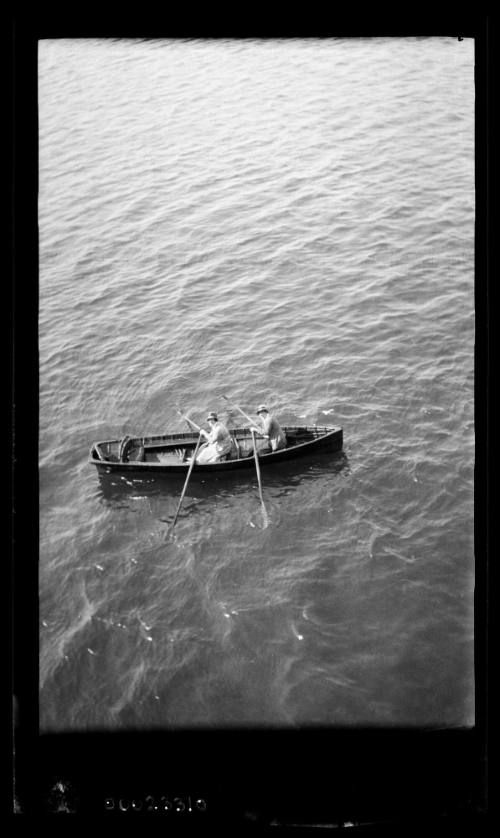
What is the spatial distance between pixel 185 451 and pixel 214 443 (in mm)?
457

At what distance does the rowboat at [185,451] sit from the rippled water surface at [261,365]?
0.17m

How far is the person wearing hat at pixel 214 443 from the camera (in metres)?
7.64

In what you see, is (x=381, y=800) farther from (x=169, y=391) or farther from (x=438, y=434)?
(x=169, y=391)

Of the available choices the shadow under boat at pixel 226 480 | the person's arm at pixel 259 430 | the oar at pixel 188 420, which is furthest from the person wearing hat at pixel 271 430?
the oar at pixel 188 420

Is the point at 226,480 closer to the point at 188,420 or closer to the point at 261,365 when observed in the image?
the point at 188,420

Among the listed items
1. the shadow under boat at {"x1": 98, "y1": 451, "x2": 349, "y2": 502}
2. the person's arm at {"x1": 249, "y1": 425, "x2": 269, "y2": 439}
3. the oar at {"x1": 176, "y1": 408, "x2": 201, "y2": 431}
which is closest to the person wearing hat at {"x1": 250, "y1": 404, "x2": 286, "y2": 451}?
the person's arm at {"x1": 249, "y1": 425, "x2": 269, "y2": 439}

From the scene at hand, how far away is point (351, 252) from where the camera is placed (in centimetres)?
978

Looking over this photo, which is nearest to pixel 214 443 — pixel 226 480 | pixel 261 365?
pixel 226 480

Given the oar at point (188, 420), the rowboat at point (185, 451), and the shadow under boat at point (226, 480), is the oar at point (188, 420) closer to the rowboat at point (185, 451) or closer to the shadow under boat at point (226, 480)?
the rowboat at point (185, 451)

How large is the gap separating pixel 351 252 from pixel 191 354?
2.87 m

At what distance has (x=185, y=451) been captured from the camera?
8016 mm

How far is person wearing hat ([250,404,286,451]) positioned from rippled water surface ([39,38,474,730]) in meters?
0.34

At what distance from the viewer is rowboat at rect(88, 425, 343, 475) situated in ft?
25.2
